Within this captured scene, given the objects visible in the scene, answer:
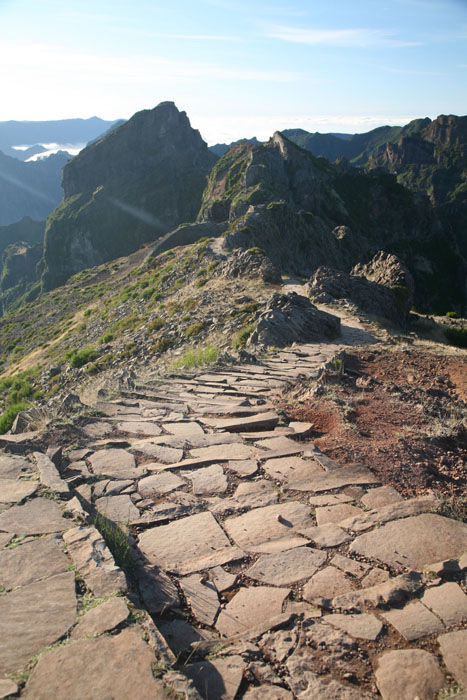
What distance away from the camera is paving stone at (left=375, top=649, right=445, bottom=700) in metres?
2.01

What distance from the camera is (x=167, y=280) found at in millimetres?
25078

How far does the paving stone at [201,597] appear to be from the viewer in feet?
8.30

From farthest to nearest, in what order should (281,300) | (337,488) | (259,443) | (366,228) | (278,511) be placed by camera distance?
Answer: (366,228) < (281,300) < (259,443) < (337,488) < (278,511)

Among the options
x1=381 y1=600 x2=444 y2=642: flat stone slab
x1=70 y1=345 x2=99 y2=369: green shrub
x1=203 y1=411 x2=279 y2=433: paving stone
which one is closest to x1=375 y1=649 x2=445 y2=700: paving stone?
x1=381 y1=600 x2=444 y2=642: flat stone slab

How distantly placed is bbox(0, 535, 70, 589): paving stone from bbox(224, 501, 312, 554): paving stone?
1.13 meters

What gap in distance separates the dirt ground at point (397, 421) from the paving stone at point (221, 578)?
159 centimetres

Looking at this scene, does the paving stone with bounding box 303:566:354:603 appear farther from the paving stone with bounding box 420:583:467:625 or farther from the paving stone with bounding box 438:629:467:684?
the paving stone with bounding box 438:629:467:684

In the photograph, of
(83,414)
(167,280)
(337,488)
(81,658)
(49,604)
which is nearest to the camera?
(81,658)

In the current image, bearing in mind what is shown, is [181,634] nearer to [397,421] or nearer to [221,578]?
[221,578]

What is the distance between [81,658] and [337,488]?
2.28 m

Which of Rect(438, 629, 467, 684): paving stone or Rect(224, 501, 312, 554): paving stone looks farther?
Rect(224, 501, 312, 554): paving stone

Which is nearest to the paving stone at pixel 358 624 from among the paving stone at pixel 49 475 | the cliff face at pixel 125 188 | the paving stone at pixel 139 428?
the paving stone at pixel 49 475

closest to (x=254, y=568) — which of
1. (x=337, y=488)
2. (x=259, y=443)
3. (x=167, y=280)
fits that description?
(x=337, y=488)

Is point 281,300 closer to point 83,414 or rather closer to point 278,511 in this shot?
point 83,414
